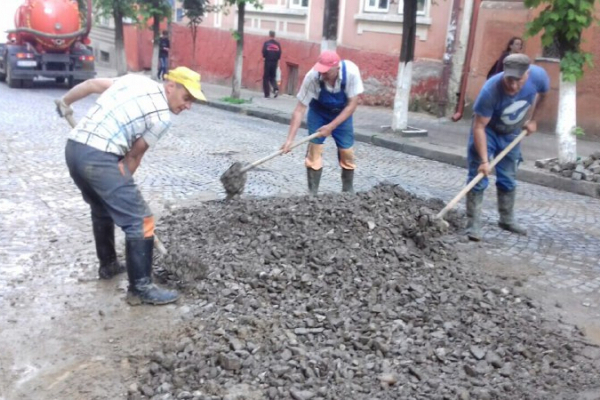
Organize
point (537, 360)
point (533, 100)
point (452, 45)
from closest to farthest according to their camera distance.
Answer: point (537, 360), point (533, 100), point (452, 45)

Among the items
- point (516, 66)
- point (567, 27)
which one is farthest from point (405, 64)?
point (516, 66)

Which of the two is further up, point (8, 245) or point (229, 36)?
point (229, 36)

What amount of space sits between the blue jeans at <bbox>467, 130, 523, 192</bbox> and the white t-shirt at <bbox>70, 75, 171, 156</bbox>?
3035 mm

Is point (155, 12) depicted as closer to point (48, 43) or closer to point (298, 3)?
point (48, 43)

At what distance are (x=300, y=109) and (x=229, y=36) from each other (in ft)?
48.9

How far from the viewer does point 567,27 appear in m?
8.33

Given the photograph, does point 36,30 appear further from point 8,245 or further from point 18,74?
point 8,245

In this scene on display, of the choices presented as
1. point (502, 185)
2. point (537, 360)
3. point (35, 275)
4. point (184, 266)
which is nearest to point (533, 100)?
point (502, 185)

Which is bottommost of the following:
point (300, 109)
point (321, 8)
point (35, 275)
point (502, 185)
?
point (35, 275)

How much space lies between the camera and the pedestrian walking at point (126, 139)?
3.91m

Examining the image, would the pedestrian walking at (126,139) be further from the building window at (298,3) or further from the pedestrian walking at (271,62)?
the building window at (298,3)

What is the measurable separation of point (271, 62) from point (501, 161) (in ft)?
38.6

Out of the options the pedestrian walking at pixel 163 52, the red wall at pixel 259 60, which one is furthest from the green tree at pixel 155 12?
the pedestrian walking at pixel 163 52

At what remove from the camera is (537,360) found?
12.2 ft
